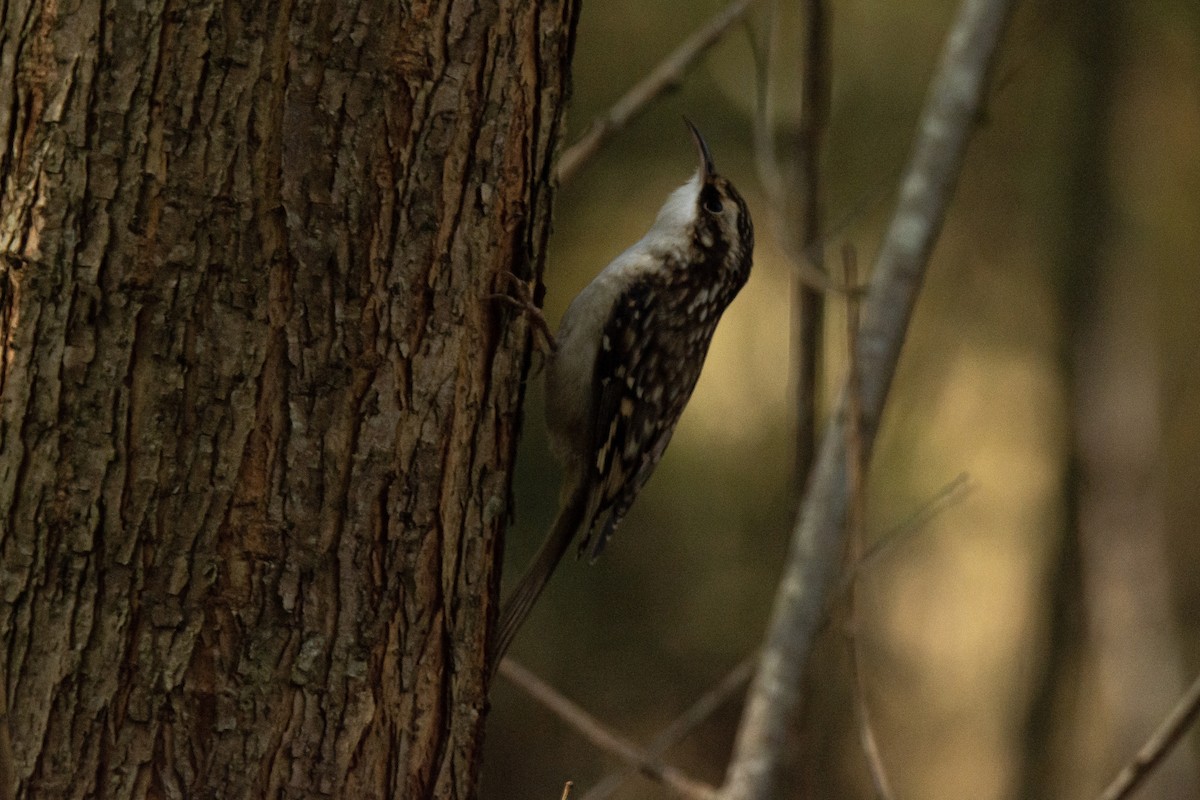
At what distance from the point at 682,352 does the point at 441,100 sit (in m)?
1.38

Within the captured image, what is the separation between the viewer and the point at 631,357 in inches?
117

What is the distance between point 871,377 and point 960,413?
5.10 metres

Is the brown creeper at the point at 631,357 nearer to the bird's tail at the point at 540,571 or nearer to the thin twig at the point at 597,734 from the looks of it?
the bird's tail at the point at 540,571

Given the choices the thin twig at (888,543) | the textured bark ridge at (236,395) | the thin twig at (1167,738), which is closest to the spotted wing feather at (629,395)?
the thin twig at (888,543)

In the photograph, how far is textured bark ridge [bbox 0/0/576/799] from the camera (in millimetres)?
1569

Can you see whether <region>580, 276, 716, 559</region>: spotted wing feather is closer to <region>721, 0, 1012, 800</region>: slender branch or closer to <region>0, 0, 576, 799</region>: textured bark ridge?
<region>721, 0, 1012, 800</region>: slender branch

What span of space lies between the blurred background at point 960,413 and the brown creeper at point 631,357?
116 inches

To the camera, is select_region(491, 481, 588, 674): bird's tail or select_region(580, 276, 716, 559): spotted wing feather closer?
select_region(491, 481, 588, 674): bird's tail

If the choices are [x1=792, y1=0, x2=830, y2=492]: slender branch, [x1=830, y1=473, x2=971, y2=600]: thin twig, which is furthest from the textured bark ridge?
[x1=792, y1=0, x2=830, y2=492]: slender branch

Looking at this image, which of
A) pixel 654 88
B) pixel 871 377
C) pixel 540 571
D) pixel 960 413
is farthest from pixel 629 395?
pixel 960 413

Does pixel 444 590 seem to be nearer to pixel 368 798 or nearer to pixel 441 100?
pixel 368 798

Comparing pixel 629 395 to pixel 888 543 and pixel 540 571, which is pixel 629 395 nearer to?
pixel 540 571

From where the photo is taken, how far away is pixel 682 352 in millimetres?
3098

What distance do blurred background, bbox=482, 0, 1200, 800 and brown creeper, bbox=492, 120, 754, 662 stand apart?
2949mm
